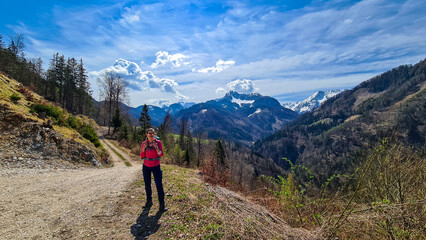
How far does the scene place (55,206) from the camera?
6129mm

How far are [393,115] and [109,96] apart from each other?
263266 millimetres

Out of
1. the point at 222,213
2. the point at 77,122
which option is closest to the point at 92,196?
the point at 222,213

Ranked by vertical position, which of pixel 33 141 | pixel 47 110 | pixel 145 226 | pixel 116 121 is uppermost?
pixel 47 110

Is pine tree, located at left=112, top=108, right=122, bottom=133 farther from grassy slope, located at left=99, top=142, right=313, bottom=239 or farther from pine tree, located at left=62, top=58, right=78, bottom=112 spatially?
grassy slope, located at left=99, top=142, right=313, bottom=239

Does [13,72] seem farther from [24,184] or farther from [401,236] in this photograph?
[401,236]

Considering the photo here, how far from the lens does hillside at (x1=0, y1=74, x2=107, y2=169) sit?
11000mm

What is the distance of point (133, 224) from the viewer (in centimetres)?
518

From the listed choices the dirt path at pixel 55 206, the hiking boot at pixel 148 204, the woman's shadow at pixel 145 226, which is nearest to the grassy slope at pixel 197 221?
the woman's shadow at pixel 145 226

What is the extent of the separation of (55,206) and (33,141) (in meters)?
9.32

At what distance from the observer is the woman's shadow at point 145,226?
473cm

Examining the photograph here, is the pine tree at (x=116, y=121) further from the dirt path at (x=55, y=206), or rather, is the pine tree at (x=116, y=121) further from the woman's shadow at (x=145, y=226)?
the woman's shadow at (x=145, y=226)

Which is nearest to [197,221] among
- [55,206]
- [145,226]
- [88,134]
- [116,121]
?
[145,226]

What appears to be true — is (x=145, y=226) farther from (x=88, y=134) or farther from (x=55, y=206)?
(x=88, y=134)

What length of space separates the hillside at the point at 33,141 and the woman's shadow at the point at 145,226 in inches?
397
